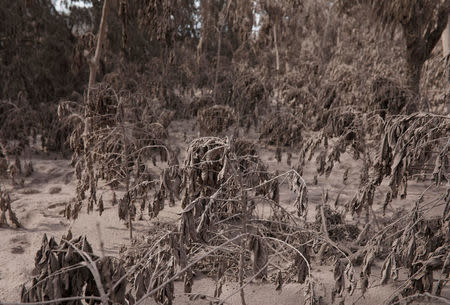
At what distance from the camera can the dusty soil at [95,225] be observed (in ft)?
10.6

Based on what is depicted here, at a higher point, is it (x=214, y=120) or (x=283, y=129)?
(x=214, y=120)

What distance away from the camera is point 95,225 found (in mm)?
4438

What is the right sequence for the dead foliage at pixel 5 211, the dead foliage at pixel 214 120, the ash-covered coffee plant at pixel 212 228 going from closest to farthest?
the ash-covered coffee plant at pixel 212 228 < the dead foliage at pixel 5 211 < the dead foliage at pixel 214 120

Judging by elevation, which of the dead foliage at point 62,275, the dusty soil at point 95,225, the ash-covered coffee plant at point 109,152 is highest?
the ash-covered coffee plant at point 109,152

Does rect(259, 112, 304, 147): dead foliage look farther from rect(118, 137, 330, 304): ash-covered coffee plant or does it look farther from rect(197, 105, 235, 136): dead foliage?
rect(118, 137, 330, 304): ash-covered coffee plant

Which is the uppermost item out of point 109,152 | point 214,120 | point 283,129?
point 214,120

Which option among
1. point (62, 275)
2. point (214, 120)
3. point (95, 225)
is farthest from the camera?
point (214, 120)

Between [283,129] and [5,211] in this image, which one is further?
[283,129]

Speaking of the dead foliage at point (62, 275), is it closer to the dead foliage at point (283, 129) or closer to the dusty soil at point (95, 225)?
the dusty soil at point (95, 225)

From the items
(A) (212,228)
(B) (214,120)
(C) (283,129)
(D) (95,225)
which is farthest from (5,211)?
(C) (283,129)

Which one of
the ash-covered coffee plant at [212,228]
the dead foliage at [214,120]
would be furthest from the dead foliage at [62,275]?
the dead foliage at [214,120]

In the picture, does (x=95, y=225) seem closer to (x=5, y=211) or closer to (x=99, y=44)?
(x=5, y=211)

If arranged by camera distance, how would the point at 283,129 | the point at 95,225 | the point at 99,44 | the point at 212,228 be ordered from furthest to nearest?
1. the point at 283,129
2. the point at 99,44
3. the point at 95,225
4. the point at 212,228

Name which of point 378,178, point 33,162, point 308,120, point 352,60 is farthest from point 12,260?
point 352,60
